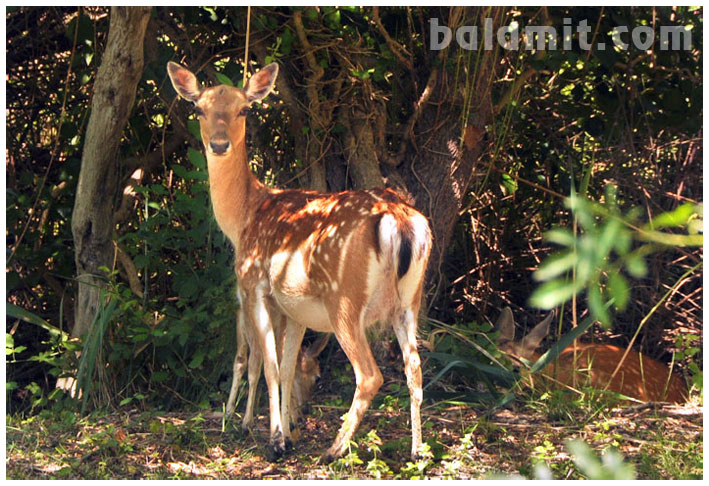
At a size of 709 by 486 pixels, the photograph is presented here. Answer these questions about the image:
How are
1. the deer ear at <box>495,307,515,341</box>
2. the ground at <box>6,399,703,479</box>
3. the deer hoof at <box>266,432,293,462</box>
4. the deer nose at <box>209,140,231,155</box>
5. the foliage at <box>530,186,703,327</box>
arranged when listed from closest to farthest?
the foliage at <box>530,186,703,327</box> → the ground at <box>6,399,703,479</box> → the deer hoof at <box>266,432,293,462</box> → the deer nose at <box>209,140,231,155</box> → the deer ear at <box>495,307,515,341</box>

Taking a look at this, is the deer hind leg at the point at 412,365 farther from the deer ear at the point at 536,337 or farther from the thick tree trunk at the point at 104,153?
the thick tree trunk at the point at 104,153

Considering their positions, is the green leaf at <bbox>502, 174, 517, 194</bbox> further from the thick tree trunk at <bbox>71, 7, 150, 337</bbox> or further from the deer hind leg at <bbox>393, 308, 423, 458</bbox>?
the thick tree trunk at <bbox>71, 7, 150, 337</bbox>

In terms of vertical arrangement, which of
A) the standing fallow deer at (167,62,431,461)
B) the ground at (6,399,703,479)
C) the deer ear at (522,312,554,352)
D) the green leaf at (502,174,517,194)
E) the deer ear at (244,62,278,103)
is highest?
the deer ear at (244,62,278,103)

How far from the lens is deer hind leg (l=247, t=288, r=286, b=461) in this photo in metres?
4.48

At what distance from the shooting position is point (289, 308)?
467cm

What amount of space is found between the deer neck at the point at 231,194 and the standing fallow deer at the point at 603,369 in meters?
1.95

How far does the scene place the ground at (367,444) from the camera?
4.25 m

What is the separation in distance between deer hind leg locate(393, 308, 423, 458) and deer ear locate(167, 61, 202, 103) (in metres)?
1.86

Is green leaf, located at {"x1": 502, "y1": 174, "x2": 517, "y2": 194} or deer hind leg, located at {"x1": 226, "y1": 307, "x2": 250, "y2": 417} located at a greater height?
green leaf, located at {"x1": 502, "y1": 174, "x2": 517, "y2": 194}

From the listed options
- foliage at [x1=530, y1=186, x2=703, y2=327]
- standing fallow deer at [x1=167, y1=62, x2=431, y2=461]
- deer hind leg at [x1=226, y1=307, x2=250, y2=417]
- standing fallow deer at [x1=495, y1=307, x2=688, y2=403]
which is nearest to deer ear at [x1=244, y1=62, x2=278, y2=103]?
standing fallow deer at [x1=167, y1=62, x2=431, y2=461]

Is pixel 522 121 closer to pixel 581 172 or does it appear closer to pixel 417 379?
pixel 581 172

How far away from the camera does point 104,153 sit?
5.89 m

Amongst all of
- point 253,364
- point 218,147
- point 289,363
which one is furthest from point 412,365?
point 218,147
